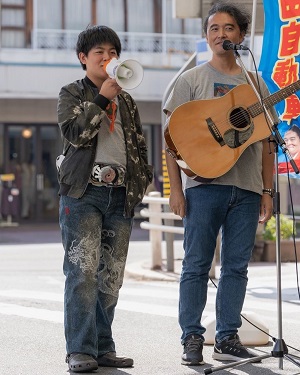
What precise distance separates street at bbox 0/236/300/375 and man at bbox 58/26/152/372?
369 mm

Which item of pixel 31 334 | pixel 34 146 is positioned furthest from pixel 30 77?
pixel 31 334

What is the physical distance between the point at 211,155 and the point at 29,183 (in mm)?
23176

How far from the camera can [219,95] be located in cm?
591

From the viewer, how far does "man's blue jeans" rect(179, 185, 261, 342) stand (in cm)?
590

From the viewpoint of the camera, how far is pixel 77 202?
18.5 feet

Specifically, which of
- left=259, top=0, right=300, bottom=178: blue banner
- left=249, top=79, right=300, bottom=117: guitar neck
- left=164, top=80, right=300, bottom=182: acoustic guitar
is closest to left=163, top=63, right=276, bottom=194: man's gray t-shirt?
left=164, top=80, right=300, bottom=182: acoustic guitar

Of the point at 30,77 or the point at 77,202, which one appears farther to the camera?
the point at 30,77

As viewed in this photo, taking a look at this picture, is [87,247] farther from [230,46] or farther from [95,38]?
[230,46]

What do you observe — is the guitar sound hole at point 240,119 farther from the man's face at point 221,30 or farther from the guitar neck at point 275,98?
Result: the man's face at point 221,30

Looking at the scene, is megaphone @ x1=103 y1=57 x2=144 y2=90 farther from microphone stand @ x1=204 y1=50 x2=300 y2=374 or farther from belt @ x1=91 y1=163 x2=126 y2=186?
microphone stand @ x1=204 y1=50 x2=300 y2=374

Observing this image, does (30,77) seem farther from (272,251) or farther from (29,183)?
(272,251)

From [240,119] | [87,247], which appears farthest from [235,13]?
[87,247]

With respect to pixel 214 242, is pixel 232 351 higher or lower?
lower

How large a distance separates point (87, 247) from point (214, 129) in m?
1.00
